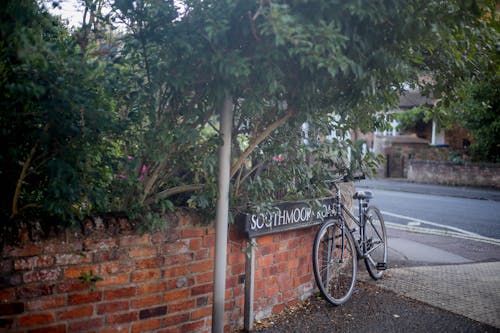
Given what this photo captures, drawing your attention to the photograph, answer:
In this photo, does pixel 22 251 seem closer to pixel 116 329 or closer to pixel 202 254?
pixel 116 329

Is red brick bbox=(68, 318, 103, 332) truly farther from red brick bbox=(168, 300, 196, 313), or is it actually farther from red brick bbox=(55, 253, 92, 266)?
red brick bbox=(168, 300, 196, 313)

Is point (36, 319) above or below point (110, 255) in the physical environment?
below

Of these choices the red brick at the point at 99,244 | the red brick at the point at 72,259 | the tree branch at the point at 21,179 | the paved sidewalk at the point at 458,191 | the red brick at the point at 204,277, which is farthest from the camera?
the paved sidewalk at the point at 458,191

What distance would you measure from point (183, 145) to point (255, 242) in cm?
113

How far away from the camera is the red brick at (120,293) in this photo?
9.86 feet

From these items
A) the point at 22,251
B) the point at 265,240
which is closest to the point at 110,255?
the point at 22,251

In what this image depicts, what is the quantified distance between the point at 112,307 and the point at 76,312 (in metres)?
0.24

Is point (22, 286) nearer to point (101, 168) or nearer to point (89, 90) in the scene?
point (101, 168)

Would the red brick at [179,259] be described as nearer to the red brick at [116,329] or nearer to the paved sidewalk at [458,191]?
the red brick at [116,329]

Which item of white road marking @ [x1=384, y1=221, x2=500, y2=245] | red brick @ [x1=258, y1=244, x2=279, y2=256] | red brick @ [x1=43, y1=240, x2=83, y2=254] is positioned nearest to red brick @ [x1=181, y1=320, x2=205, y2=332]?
red brick @ [x1=258, y1=244, x2=279, y2=256]

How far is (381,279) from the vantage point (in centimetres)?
549

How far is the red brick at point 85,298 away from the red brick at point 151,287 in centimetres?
29

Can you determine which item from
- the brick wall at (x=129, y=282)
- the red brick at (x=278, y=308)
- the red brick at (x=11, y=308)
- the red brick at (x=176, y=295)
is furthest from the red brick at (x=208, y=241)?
the red brick at (x=11, y=308)

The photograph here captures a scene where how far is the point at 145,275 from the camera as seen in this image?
319 centimetres
